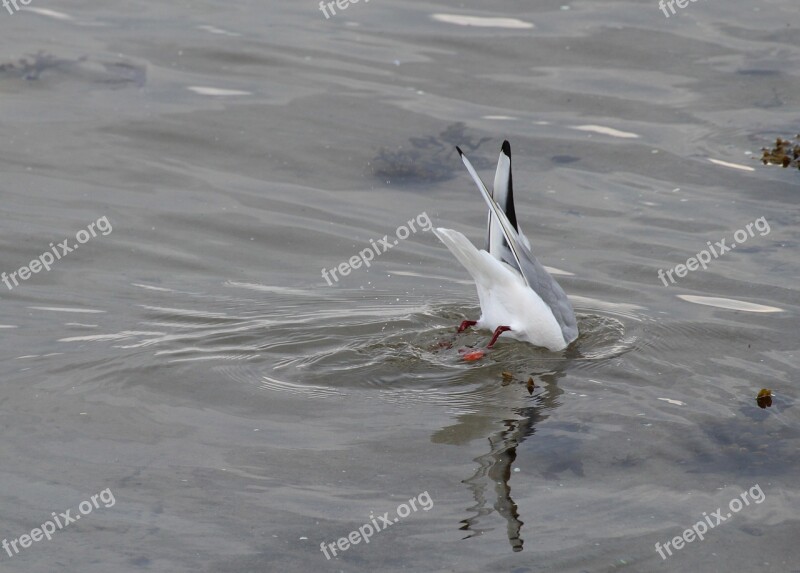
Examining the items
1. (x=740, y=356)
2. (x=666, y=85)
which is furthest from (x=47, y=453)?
(x=666, y=85)

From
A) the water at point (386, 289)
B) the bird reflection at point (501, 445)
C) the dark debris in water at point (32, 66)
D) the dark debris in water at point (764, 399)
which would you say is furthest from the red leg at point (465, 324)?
the dark debris in water at point (32, 66)

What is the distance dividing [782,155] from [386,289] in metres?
4.07

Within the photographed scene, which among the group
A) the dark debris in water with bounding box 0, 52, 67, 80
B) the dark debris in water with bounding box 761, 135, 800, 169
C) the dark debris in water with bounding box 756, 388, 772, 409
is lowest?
the dark debris in water with bounding box 756, 388, 772, 409

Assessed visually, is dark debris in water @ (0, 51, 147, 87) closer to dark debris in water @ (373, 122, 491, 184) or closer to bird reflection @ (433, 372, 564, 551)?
dark debris in water @ (373, 122, 491, 184)

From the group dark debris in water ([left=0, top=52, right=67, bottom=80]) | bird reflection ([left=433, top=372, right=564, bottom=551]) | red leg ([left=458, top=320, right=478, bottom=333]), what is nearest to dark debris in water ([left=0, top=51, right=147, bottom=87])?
dark debris in water ([left=0, top=52, right=67, bottom=80])

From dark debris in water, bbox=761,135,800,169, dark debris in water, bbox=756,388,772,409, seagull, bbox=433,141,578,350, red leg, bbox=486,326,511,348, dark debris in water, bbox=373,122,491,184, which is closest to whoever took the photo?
dark debris in water, bbox=756,388,772,409

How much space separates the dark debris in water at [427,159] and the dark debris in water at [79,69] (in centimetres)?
308

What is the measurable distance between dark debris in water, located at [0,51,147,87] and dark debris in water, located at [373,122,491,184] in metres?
3.08

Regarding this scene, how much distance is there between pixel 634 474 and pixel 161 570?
2.32 m

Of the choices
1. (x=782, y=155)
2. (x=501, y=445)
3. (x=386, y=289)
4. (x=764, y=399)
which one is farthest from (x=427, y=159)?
(x=501, y=445)

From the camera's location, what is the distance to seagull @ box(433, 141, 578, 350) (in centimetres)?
679

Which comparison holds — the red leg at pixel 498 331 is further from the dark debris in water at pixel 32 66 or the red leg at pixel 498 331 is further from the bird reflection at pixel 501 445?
the dark debris in water at pixel 32 66

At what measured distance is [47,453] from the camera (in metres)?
5.66

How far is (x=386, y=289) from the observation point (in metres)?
7.97
